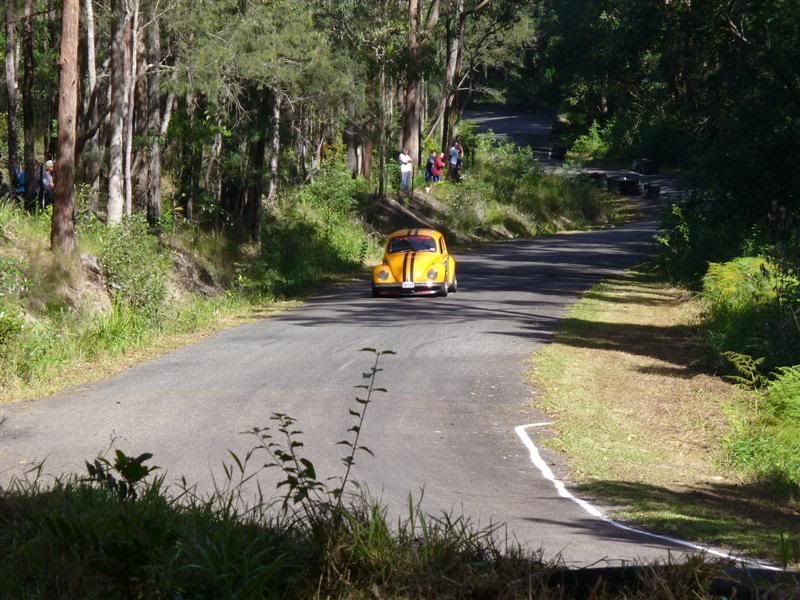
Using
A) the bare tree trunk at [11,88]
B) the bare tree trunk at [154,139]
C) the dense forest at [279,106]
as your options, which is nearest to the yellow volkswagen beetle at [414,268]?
the dense forest at [279,106]

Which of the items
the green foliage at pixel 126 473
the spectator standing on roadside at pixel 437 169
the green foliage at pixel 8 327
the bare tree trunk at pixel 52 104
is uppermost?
the bare tree trunk at pixel 52 104

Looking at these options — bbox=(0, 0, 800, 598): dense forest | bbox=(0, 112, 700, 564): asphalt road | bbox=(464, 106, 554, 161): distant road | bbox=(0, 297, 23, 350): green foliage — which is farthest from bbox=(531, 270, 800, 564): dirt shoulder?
bbox=(464, 106, 554, 161): distant road

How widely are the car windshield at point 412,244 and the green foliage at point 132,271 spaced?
23.1 ft

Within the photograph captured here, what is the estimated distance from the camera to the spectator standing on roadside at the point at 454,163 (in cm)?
5319

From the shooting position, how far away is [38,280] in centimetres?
2058

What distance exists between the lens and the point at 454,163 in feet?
175

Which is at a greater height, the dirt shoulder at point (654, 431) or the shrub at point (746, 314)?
the shrub at point (746, 314)

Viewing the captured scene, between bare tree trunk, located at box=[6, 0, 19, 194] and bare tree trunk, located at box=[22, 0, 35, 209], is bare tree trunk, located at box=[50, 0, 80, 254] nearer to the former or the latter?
bare tree trunk, located at box=[6, 0, 19, 194]

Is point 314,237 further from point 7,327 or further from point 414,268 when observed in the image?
point 7,327

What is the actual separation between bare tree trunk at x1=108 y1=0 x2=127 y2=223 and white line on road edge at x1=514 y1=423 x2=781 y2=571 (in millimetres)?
13564

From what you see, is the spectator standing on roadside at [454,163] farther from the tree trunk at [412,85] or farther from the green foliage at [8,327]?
the green foliage at [8,327]

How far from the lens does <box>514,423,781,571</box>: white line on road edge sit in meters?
7.68

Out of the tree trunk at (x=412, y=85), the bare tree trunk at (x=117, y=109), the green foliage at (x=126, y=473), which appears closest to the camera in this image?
the green foliage at (x=126, y=473)

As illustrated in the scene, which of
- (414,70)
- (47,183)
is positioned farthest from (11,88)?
(414,70)
